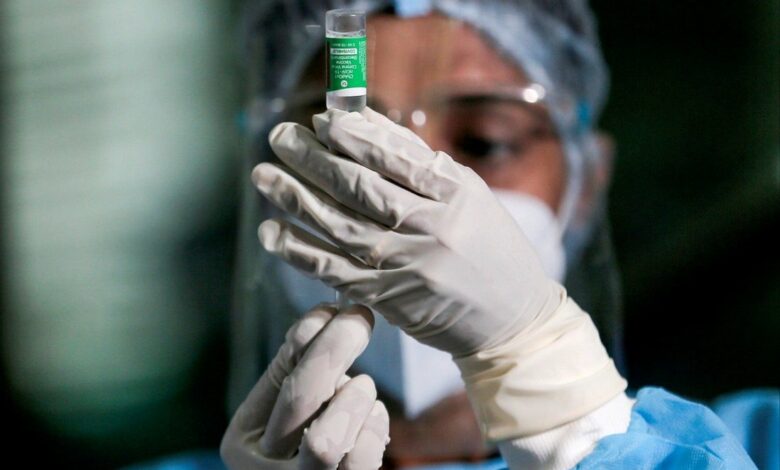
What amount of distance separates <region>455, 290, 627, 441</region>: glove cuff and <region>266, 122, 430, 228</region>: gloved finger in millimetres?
183

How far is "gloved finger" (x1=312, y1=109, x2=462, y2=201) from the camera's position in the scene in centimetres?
82

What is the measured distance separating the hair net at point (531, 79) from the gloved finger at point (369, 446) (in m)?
0.59

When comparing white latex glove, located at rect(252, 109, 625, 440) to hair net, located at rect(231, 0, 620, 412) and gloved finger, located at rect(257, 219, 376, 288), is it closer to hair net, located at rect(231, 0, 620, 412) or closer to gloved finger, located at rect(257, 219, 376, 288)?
gloved finger, located at rect(257, 219, 376, 288)

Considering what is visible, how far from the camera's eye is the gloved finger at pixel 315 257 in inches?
32.7

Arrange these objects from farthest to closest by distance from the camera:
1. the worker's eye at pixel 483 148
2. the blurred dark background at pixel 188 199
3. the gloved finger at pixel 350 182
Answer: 1. the blurred dark background at pixel 188 199
2. the worker's eye at pixel 483 148
3. the gloved finger at pixel 350 182

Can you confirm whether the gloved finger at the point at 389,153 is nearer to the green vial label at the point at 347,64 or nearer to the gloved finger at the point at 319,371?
the green vial label at the point at 347,64

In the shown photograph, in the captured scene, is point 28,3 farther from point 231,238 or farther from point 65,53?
point 231,238

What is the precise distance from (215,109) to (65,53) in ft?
1.42

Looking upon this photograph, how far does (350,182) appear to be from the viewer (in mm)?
812

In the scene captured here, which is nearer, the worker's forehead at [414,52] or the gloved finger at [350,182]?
the gloved finger at [350,182]

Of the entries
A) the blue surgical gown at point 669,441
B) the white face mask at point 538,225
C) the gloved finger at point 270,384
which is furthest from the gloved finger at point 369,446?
the white face mask at point 538,225

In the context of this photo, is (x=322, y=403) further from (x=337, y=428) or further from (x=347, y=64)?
(x=347, y=64)

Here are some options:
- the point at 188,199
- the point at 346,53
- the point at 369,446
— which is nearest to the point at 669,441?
the point at 369,446

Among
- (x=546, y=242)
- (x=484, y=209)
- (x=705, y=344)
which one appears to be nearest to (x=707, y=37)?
(x=705, y=344)
